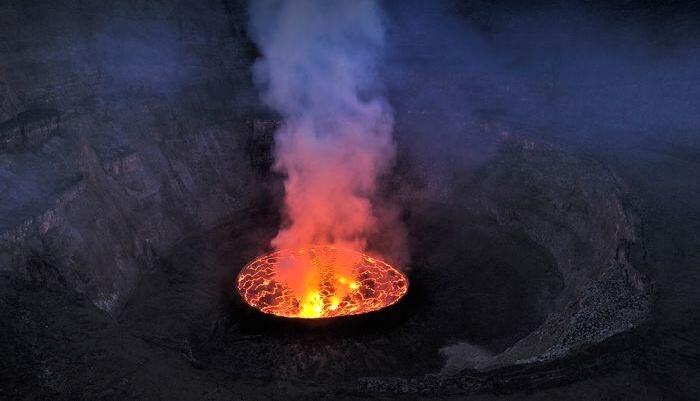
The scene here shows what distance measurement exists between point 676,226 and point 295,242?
15917mm

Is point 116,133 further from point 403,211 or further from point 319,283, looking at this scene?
point 403,211

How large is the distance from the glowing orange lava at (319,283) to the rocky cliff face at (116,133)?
5.21 metres

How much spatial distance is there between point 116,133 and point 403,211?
15295 millimetres

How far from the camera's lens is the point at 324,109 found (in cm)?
3234

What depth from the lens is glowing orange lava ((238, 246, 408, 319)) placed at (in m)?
20.7

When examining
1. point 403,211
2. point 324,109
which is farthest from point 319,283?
point 324,109

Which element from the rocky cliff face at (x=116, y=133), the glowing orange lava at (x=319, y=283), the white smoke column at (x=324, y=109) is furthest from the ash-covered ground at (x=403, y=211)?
the white smoke column at (x=324, y=109)

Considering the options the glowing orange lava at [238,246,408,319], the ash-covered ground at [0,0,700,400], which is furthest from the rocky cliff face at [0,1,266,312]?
the glowing orange lava at [238,246,408,319]

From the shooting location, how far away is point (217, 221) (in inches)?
1130

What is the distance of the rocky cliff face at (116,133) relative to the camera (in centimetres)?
2059

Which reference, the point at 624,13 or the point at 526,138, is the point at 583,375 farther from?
the point at 624,13

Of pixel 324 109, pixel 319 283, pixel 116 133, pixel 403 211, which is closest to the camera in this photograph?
pixel 319 283

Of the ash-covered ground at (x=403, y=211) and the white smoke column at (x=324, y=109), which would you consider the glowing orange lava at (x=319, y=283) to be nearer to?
the ash-covered ground at (x=403, y=211)

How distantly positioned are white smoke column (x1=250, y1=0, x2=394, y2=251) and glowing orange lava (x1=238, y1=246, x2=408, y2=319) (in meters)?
2.62
